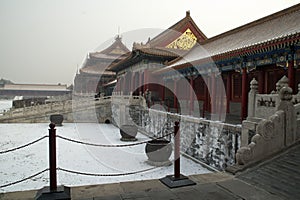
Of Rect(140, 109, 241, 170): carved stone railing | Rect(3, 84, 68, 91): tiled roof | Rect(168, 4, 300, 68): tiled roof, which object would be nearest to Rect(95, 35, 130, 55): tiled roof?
Rect(168, 4, 300, 68): tiled roof

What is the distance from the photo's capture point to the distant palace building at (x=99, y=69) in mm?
36000

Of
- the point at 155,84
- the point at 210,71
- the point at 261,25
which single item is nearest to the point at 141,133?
the point at 155,84

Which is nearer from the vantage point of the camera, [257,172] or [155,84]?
[257,172]

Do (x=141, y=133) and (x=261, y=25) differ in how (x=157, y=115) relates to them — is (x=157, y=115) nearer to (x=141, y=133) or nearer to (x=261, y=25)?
(x=141, y=133)

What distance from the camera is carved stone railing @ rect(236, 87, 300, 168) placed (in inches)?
203

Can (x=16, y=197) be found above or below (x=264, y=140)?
below

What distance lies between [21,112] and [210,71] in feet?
60.1

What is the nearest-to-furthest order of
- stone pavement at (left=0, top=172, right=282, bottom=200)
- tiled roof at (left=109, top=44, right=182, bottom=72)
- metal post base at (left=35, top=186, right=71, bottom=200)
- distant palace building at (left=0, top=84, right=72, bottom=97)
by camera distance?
metal post base at (left=35, top=186, right=71, bottom=200), stone pavement at (left=0, top=172, right=282, bottom=200), tiled roof at (left=109, top=44, right=182, bottom=72), distant palace building at (left=0, top=84, right=72, bottom=97)

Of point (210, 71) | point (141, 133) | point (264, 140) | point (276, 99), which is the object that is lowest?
point (141, 133)

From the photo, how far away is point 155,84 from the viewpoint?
789 inches

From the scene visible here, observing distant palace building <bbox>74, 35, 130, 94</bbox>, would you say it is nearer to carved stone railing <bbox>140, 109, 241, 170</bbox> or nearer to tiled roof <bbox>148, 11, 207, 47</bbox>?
tiled roof <bbox>148, 11, 207, 47</bbox>

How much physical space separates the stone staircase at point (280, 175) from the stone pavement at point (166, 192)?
0.70ft

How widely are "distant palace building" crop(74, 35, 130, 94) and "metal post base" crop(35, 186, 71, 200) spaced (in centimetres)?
3161

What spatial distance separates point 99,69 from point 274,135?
33.1m
